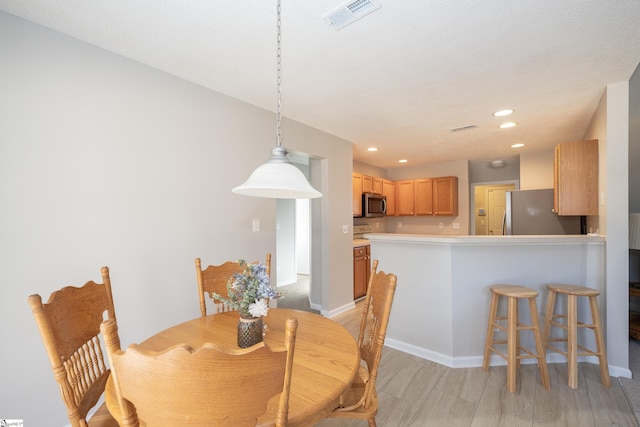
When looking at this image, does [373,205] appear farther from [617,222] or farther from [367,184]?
[617,222]

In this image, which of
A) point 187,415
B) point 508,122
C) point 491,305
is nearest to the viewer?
point 187,415

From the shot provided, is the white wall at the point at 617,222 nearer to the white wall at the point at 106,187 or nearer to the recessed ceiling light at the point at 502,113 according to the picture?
the recessed ceiling light at the point at 502,113

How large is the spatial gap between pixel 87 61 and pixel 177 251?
1359mm

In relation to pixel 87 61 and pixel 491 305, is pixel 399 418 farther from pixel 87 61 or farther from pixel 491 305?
pixel 87 61

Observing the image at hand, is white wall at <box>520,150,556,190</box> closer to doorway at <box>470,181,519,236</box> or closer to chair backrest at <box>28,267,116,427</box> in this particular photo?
doorway at <box>470,181,519,236</box>

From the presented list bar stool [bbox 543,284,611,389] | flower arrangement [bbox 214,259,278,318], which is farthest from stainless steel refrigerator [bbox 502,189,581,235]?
flower arrangement [bbox 214,259,278,318]

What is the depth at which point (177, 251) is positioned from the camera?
2219 millimetres

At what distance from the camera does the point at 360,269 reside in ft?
14.4

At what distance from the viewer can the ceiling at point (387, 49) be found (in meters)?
1.51

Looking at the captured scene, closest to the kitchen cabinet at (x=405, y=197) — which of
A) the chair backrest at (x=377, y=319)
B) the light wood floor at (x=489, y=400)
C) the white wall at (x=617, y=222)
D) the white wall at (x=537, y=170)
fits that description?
the white wall at (x=537, y=170)

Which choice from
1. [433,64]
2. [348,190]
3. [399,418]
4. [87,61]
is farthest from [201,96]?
[399,418]

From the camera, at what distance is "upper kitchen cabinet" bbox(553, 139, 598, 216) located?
8.86 feet

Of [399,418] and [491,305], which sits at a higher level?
[491,305]

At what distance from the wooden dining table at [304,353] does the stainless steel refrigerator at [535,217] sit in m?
3.63
